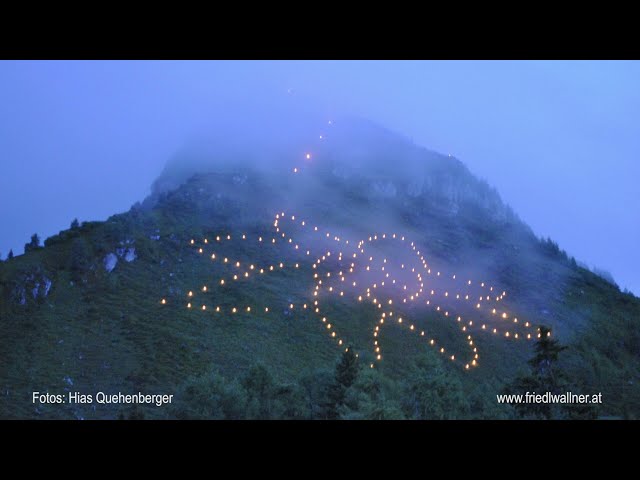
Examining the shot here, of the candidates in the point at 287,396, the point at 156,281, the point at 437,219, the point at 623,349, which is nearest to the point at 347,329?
the point at 156,281

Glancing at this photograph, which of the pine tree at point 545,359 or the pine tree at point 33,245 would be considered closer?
the pine tree at point 545,359

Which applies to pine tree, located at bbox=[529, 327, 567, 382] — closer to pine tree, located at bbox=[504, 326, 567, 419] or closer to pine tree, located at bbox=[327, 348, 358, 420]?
pine tree, located at bbox=[504, 326, 567, 419]

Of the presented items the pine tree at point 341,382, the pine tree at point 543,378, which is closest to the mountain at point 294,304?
the pine tree at point 341,382

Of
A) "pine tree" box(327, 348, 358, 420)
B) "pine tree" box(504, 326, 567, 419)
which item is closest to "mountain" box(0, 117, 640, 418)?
"pine tree" box(327, 348, 358, 420)

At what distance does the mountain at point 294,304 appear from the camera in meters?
28.1

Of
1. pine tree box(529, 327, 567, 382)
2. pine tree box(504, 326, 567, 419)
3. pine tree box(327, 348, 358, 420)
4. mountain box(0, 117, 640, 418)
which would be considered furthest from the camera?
mountain box(0, 117, 640, 418)

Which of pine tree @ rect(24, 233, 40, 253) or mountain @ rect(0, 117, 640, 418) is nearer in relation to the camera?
mountain @ rect(0, 117, 640, 418)

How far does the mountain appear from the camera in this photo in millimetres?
Answer: 28141

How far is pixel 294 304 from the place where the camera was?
165 feet

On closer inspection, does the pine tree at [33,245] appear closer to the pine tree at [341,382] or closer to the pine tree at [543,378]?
the pine tree at [341,382]
